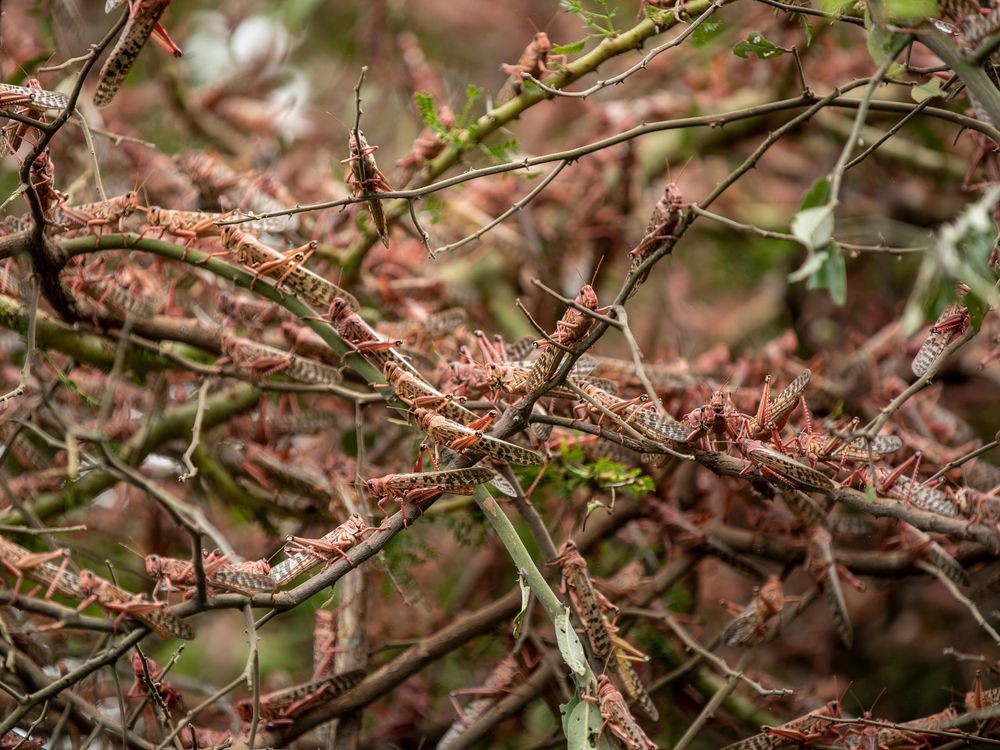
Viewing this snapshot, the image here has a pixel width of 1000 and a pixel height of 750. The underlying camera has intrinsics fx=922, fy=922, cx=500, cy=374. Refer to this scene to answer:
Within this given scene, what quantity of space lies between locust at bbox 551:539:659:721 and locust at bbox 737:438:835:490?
12.6 inches

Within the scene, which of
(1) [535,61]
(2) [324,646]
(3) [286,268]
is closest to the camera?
(3) [286,268]

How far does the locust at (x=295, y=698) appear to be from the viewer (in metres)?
1.68

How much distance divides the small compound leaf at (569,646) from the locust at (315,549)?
0.31 metres

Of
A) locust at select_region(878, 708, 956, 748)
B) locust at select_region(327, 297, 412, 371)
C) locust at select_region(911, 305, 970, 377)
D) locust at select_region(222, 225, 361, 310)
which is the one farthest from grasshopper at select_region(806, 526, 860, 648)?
locust at select_region(222, 225, 361, 310)

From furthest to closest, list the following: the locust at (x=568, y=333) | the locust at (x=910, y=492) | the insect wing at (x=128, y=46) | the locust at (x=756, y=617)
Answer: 1. the locust at (x=756, y=617)
2. the locust at (x=910, y=492)
3. the insect wing at (x=128, y=46)
4. the locust at (x=568, y=333)

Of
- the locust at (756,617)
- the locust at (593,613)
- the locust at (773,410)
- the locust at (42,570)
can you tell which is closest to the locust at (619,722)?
the locust at (593,613)

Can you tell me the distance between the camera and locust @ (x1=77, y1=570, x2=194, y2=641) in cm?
124

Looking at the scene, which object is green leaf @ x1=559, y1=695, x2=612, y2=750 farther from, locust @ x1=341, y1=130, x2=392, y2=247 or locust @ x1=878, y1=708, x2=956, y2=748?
locust @ x1=341, y1=130, x2=392, y2=247

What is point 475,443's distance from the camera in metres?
1.26

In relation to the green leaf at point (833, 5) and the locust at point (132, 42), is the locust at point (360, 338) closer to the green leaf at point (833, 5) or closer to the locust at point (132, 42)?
the locust at point (132, 42)

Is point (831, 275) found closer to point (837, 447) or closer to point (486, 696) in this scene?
point (837, 447)

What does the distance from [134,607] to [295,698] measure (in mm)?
563

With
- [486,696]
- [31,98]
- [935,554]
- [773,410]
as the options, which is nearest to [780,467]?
[773,410]

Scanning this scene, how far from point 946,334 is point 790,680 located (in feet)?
6.00
